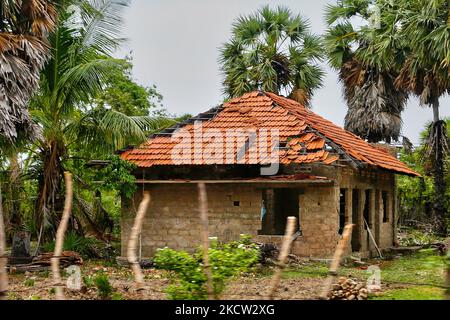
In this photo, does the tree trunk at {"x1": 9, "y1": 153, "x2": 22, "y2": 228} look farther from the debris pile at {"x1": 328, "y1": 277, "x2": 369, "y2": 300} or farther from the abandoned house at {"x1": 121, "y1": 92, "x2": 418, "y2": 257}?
the debris pile at {"x1": 328, "y1": 277, "x2": 369, "y2": 300}

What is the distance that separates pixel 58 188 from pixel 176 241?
127 inches

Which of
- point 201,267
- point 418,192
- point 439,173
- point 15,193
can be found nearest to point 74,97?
point 15,193

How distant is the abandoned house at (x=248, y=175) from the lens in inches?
666

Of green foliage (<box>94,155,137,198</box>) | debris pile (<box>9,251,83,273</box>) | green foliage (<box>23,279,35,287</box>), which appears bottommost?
green foliage (<box>23,279,35,287</box>)

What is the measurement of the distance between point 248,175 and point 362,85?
10.3m

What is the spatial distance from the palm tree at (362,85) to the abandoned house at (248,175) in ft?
20.9

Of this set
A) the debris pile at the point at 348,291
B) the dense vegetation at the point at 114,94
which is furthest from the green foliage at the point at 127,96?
the debris pile at the point at 348,291

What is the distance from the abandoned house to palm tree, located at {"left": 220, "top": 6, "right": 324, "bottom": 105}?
4.54 meters

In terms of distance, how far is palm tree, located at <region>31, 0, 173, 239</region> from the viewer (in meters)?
16.6

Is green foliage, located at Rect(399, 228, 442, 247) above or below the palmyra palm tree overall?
below

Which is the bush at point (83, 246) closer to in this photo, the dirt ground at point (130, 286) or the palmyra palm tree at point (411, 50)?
the dirt ground at point (130, 286)

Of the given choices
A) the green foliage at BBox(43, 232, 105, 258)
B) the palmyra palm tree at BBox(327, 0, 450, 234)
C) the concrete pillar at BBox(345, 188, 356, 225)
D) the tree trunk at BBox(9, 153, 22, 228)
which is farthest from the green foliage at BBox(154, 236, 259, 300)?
the tree trunk at BBox(9, 153, 22, 228)
